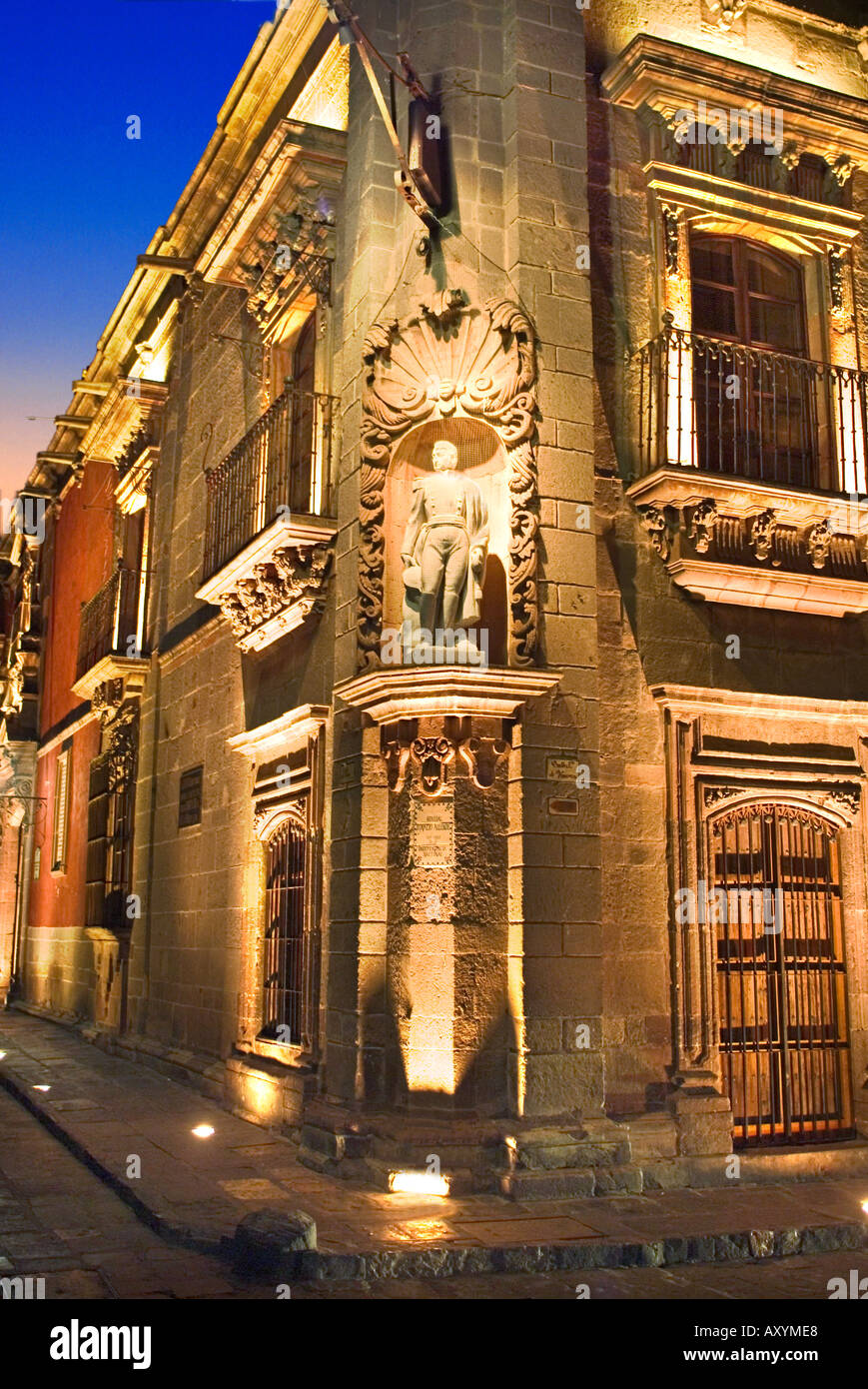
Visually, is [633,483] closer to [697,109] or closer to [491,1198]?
[697,109]

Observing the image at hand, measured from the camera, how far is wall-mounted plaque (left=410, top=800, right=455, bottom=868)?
8.75 meters

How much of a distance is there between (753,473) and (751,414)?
49 cm

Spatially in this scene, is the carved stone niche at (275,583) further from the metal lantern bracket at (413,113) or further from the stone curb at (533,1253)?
the stone curb at (533,1253)

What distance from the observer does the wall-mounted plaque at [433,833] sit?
8.75m

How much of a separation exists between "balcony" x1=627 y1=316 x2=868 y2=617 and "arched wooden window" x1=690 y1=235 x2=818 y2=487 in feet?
0.05

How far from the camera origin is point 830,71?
11.7 m

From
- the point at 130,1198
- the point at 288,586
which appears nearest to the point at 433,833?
the point at 288,586

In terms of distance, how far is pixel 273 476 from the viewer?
11227 millimetres

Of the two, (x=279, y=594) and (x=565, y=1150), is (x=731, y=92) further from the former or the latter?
(x=565, y=1150)

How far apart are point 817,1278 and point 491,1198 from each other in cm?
213

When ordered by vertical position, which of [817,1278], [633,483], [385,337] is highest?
[385,337]

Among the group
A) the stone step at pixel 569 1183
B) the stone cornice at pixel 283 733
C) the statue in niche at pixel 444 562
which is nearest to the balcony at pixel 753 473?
the statue in niche at pixel 444 562

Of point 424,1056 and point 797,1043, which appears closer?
point 424,1056
